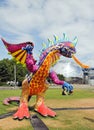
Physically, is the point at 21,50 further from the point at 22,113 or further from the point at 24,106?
the point at 22,113

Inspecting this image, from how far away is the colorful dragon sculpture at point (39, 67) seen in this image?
16172mm

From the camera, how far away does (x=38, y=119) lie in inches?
617

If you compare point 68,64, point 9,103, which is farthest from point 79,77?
point 9,103

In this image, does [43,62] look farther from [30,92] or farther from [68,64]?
[68,64]

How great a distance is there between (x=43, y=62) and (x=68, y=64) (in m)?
136

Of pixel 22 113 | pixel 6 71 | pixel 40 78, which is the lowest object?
pixel 22 113

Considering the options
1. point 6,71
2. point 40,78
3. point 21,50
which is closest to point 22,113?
point 40,78

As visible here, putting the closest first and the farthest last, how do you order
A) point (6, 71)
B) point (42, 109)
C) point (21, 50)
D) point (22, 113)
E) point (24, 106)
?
point (22, 113) < point (21, 50) < point (24, 106) < point (42, 109) < point (6, 71)

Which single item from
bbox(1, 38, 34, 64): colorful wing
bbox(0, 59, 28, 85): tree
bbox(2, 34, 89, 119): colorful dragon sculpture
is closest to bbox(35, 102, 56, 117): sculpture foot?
bbox(2, 34, 89, 119): colorful dragon sculpture

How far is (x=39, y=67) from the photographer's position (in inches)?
662

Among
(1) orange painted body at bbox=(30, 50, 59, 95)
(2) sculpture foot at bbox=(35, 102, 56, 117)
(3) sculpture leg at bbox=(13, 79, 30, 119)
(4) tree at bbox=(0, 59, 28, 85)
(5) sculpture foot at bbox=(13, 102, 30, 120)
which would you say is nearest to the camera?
(5) sculpture foot at bbox=(13, 102, 30, 120)

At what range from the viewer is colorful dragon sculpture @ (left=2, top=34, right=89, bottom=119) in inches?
637

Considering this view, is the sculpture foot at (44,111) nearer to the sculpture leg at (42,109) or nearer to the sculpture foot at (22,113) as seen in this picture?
the sculpture leg at (42,109)

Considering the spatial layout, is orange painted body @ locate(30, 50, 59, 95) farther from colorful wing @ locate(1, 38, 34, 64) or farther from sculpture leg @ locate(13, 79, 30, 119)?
colorful wing @ locate(1, 38, 34, 64)
